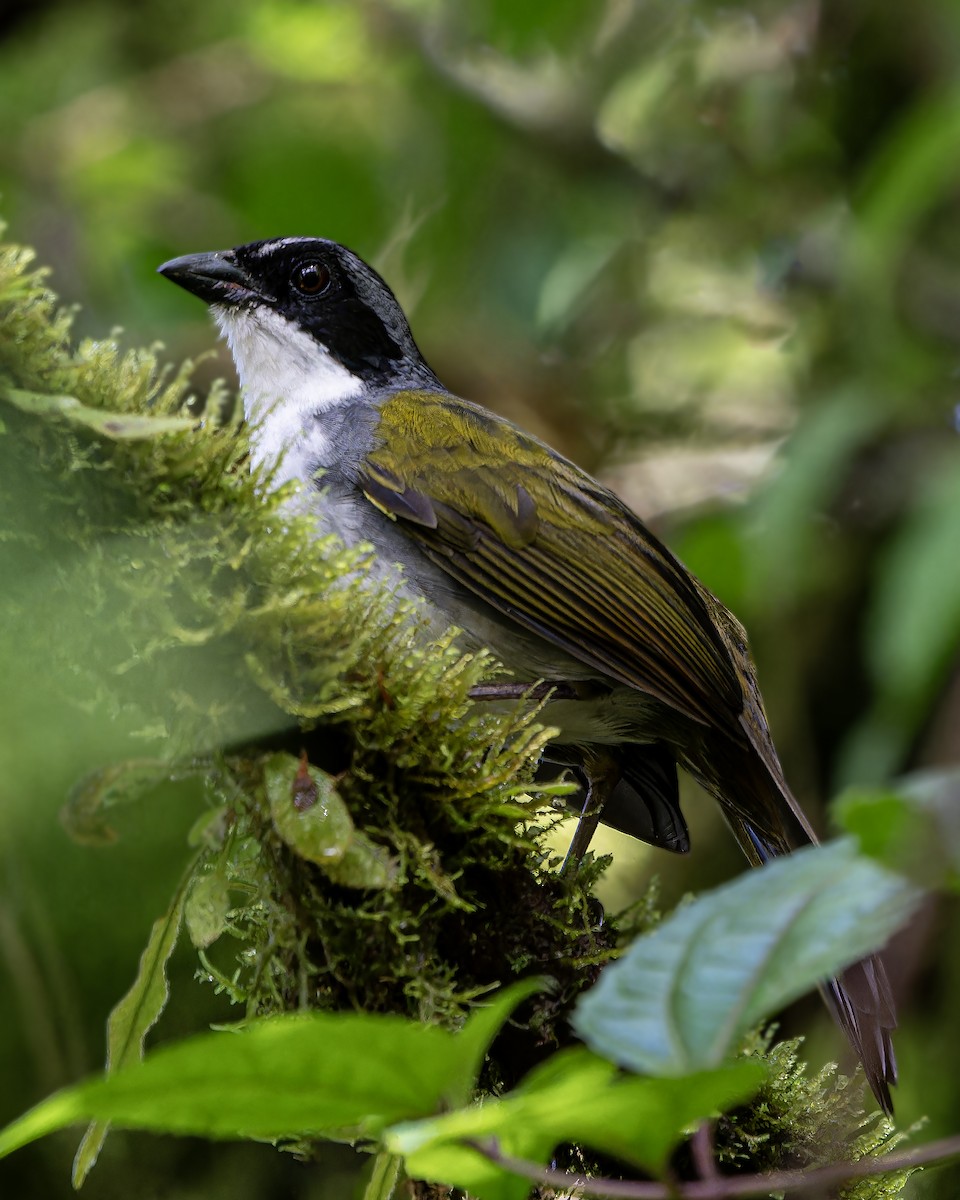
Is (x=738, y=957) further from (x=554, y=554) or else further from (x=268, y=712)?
(x=554, y=554)

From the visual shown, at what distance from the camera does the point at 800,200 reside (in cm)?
558

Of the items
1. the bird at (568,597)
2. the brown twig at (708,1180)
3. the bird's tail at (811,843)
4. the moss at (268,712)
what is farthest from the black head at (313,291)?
the brown twig at (708,1180)

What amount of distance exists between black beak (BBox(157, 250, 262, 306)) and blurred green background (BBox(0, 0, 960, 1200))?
1252 millimetres

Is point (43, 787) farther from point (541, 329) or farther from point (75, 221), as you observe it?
point (75, 221)

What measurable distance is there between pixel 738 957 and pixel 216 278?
3.05 metres

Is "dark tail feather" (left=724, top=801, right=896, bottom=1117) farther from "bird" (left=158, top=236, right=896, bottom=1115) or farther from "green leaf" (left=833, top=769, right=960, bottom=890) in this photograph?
"green leaf" (left=833, top=769, right=960, bottom=890)

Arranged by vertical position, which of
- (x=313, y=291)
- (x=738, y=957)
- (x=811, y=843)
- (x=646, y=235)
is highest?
(x=646, y=235)

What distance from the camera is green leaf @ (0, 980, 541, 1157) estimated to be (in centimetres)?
104

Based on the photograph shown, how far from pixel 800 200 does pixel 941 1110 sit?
353cm

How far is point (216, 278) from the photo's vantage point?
3.76 meters

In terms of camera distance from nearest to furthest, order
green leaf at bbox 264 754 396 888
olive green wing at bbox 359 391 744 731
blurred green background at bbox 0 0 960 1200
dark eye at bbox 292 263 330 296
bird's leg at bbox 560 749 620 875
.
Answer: green leaf at bbox 264 754 396 888 < olive green wing at bbox 359 391 744 731 < bird's leg at bbox 560 749 620 875 < dark eye at bbox 292 263 330 296 < blurred green background at bbox 0 0 960 1200

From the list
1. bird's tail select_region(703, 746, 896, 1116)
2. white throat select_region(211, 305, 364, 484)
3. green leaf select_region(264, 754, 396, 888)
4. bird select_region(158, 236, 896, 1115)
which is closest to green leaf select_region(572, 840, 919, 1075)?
green leaf select_region(264, 754, 396, 888)

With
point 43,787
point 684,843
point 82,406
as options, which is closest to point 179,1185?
point 43,787

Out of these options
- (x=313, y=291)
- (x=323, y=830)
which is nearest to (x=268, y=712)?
(x=323, y=830)
